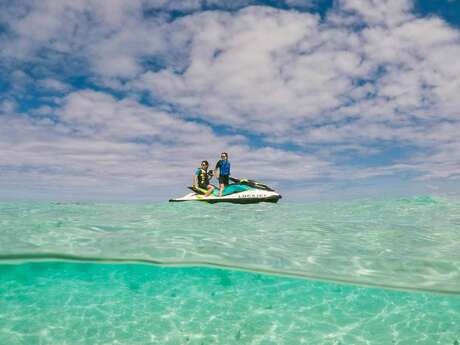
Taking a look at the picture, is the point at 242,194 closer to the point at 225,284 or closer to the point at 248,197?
the point at 248,197

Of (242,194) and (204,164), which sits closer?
(242,194)

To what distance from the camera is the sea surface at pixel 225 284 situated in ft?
23.8

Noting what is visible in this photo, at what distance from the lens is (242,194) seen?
19.9 m

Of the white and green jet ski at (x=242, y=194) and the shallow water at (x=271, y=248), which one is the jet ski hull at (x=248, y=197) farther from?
the shallow water at (x=271, y=248)

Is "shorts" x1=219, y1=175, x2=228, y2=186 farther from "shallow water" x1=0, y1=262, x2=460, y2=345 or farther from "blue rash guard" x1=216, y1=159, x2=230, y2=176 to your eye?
"shallow water" x1=0, y1=262, x2=460, y2=345

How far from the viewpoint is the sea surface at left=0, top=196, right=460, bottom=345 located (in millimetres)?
7250

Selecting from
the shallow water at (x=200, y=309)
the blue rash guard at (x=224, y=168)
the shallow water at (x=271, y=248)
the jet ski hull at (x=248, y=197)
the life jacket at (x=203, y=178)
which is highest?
the blue rash guard at (x=224, y=168)

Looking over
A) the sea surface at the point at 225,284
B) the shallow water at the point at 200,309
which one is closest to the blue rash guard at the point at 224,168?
the sea surface at the point at 225,284

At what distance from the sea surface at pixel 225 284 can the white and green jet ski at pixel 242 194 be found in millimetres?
6684

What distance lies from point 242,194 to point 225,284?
9.16 m

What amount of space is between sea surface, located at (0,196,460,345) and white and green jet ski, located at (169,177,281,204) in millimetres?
6684

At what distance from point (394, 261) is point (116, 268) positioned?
28.8ft

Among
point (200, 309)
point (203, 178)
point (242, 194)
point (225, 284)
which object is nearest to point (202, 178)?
point (203, 178)

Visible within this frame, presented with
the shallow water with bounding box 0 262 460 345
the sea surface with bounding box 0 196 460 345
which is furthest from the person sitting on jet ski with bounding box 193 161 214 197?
the shallow water with bounding box 0 262 460 345
